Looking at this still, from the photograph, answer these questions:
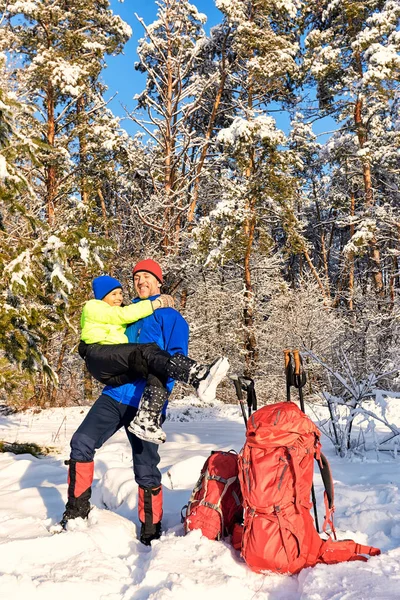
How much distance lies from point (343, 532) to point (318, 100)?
1742 centimetres

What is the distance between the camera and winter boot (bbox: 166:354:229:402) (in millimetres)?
2777

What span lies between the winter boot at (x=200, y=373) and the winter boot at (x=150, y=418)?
20cm

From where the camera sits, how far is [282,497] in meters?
2.61

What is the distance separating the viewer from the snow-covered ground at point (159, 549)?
2256mm

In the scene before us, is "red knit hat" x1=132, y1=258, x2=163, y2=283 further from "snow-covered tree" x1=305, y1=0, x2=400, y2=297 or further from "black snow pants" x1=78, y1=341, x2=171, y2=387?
"snow-covered tree" x1=305, y1=0, x2=400, y2=297

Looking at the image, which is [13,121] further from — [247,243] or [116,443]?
[247,243]

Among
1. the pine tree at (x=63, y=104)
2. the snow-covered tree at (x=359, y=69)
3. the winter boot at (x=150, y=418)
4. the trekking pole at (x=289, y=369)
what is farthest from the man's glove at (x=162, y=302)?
the snow-covered tree at (x=359, y=69)

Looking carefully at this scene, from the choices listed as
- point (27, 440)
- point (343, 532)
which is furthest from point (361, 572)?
point (27, 440)

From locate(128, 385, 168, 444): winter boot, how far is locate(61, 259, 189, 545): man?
0.19 meters

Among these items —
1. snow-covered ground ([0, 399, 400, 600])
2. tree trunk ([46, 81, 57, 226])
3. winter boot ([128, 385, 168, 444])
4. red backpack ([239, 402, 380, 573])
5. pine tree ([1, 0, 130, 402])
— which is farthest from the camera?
tree trunk ([46, 81, 57, 226])

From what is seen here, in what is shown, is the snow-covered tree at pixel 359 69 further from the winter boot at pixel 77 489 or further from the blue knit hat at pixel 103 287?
the winter boot at pixel 77 489

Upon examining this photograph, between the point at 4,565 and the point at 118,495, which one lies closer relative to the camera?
the point at 4,565

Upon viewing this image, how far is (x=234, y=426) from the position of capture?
8.16 metres

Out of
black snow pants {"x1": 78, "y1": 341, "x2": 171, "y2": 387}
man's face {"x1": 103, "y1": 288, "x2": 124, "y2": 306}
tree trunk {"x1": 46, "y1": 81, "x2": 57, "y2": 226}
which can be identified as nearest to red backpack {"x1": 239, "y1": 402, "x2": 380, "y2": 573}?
black snow pants {"x1": 78, "y1": 341, "x2": 171, "y2": 387}
